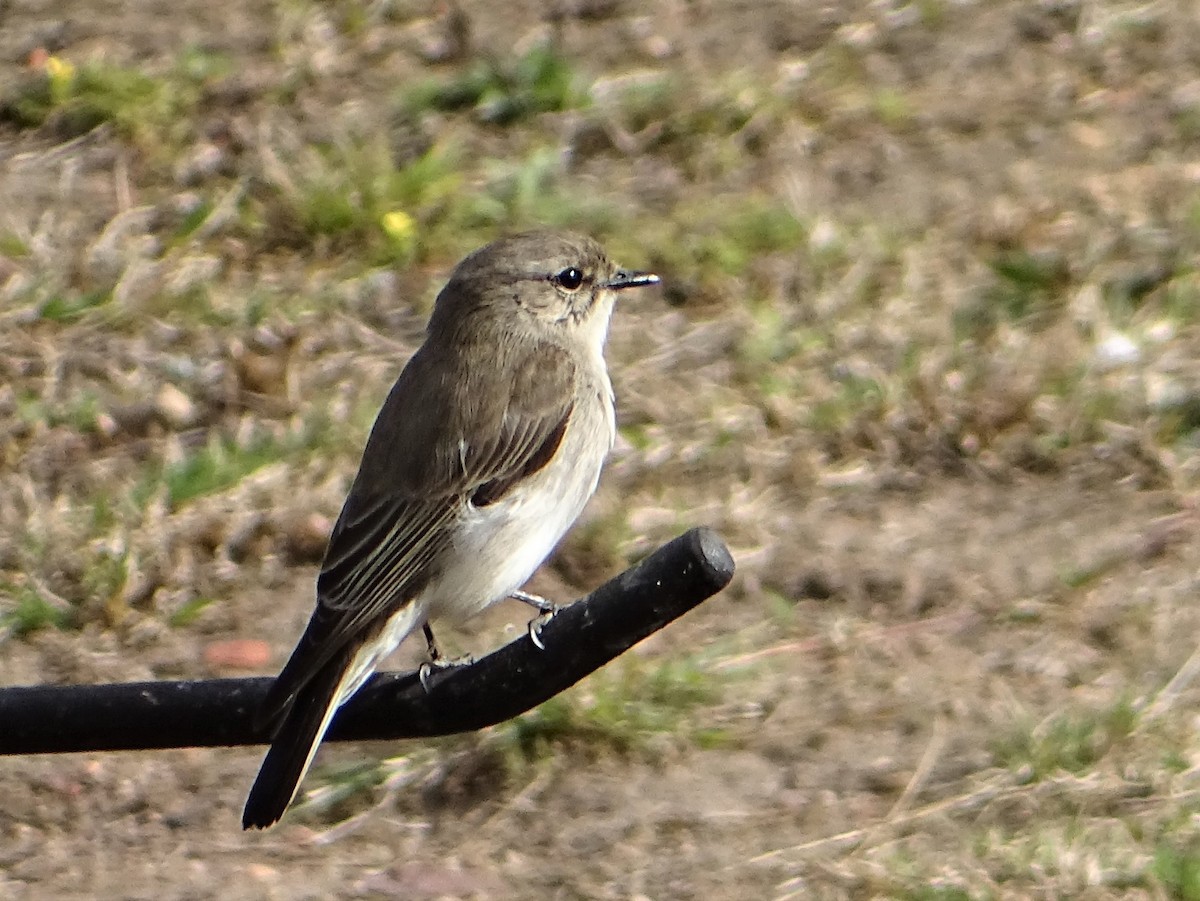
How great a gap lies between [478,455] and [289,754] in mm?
1345

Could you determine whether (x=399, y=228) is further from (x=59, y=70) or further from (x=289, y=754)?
(x=289, y=754)

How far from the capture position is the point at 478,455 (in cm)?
505

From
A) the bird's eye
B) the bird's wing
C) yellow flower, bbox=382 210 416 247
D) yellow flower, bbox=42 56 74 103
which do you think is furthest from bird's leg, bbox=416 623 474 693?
yellow flower, bbox=42 56 74 103

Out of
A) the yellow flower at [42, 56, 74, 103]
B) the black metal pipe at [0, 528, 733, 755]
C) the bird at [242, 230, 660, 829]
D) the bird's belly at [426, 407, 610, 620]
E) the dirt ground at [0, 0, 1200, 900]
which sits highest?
the black metal pipe at [0, 528, 733, 755]

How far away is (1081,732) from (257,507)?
259cm

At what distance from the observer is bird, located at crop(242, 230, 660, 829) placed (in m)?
4.69

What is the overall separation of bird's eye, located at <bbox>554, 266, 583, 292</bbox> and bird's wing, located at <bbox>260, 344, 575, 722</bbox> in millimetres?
259

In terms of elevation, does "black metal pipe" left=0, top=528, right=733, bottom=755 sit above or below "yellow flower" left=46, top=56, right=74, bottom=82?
above

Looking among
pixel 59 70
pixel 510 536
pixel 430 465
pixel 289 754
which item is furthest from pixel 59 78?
pixel 289 754

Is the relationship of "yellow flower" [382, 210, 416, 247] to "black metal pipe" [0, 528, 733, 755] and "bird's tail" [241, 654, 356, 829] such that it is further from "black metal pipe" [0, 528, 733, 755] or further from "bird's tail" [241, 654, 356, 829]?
"black metal pipe" [0, 528, 733, 755]

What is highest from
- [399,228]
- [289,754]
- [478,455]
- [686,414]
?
[289,754]

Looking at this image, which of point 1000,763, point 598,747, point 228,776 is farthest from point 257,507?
point 1000,763

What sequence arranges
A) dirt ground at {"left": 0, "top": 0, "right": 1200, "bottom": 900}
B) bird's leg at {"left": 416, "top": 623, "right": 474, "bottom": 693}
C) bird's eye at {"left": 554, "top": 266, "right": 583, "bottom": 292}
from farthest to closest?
bird's eye at {"left": 554, "top": 266, "right": 583, "bottom": 292} < dirt ground at {"left": 0, "top": 0, "right": 1200, "bottom": 900} < bird's leg at {"left": 416, "top": 623, "right": 474, "bottom": 693}

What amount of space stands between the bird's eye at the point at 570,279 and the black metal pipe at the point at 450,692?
2.15m
